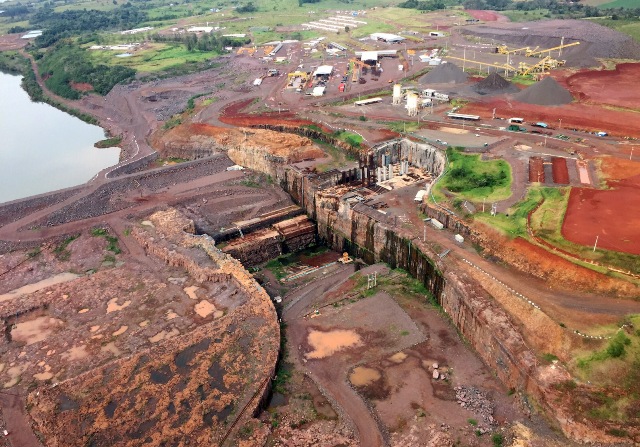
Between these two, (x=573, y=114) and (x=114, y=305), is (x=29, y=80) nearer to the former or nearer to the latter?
(x=114, y=305)

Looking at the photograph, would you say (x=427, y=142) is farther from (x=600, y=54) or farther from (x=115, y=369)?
(x=600, y=54)

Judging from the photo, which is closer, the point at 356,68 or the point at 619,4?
the point at 356,68

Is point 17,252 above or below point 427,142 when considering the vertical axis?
below

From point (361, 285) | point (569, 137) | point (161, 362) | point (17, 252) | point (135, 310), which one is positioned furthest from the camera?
point (569, 137)

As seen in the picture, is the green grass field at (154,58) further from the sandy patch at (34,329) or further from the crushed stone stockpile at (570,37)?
the sandy patch at (34,329)

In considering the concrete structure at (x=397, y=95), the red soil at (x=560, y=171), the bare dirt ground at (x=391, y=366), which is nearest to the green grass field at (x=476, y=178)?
the red soil at (x=560, y=171)

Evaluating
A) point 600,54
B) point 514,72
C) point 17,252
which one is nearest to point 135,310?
point 17,252

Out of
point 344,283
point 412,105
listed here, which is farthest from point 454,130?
point 344,283

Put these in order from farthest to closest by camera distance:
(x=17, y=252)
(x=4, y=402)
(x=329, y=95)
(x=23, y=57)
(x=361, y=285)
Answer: (x=23, y=57) < (x=329, y=95) < (x=17, y=252) < (x=361, y=285) < (x=4, y=402)
